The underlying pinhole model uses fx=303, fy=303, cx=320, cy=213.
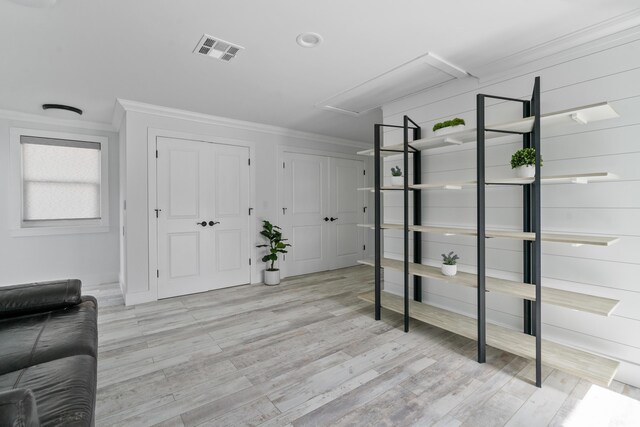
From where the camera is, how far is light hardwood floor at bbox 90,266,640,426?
1729mm

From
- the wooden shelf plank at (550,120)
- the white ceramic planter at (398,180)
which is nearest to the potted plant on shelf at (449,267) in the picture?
the white ceramic planter at (398,180)

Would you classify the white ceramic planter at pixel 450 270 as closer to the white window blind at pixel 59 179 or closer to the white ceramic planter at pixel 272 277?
the white ceramic planter at pixel 272 277

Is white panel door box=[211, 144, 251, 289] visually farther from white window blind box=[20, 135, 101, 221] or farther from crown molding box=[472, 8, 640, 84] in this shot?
crown molding box=[472, 8, 640, 84]

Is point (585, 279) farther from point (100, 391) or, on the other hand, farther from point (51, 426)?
point (100, 391)

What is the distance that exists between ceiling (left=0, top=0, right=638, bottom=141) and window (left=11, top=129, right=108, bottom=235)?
0.87m

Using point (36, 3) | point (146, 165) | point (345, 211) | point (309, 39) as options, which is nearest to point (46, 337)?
point (36, 3)

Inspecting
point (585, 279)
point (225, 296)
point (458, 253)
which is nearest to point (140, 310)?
point (225, 296)

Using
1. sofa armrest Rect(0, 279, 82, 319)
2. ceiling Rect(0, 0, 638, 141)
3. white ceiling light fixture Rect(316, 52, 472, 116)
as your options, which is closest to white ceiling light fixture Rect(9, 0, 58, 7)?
ceiling Rect(0, 0, 638, 141)

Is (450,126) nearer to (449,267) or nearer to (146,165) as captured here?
(449,267)

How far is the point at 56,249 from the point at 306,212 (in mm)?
3606

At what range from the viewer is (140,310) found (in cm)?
346

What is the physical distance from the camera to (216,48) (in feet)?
7.76

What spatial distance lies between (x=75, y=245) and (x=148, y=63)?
10.4ft

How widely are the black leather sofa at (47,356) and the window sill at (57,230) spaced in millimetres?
2799
